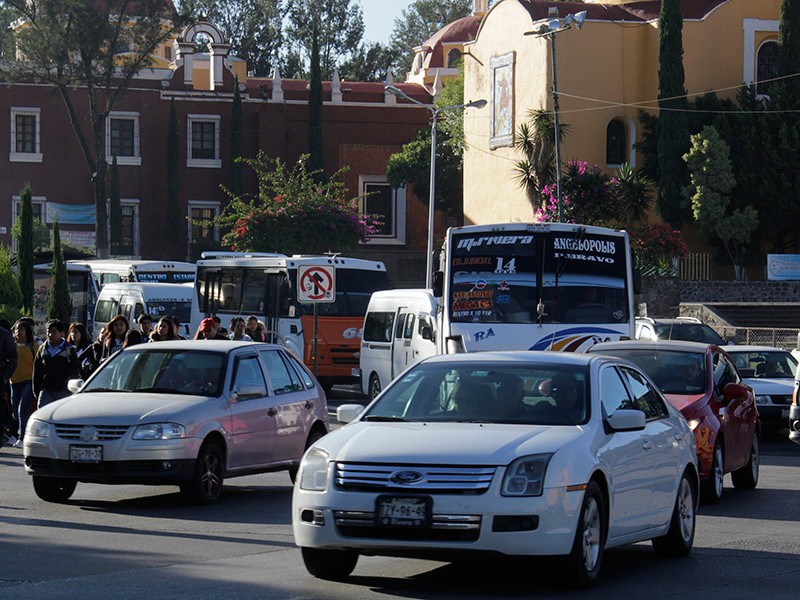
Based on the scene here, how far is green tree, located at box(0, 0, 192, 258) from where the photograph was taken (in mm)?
67750

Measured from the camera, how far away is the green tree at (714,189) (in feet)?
169

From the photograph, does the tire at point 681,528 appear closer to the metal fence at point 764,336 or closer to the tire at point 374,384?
the tire at point 374,384

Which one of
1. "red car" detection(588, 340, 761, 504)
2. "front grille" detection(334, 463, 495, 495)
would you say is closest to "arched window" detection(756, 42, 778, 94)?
"red car" detection(588, 340, 761, 504)

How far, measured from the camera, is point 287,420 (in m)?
15.9

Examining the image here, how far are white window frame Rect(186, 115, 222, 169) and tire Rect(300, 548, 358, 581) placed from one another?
2633 inches

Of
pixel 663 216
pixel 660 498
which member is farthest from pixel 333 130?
pixel 660 498

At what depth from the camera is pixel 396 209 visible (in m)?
77.9

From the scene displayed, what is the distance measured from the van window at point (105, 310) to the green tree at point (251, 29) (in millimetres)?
57186

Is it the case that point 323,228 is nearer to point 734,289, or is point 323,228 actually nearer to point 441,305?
point 734,289

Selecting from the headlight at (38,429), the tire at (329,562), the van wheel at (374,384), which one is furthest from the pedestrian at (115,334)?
the tire at (329,562)

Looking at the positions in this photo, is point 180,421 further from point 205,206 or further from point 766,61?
point 205,206

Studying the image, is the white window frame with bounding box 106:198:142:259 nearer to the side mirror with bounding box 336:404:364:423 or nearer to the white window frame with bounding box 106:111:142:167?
the white window frame with bounding box 106:111:142:167

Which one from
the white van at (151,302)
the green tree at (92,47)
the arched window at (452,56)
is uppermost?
the arched window at (452,56)

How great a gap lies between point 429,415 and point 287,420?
18.9 feet
